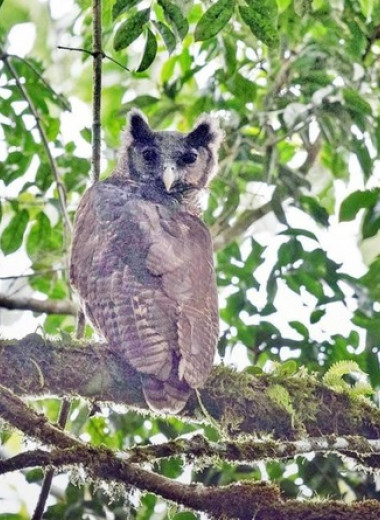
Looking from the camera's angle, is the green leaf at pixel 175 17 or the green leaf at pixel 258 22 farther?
the green leaf at pixel 258 22

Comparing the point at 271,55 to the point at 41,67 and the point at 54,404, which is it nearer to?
the point at 41,67

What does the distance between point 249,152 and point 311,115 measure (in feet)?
2.00

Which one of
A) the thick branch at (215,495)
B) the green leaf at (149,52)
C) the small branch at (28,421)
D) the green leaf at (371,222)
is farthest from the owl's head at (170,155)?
the thick branch at (215,495)

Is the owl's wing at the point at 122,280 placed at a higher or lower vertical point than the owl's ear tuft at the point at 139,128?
lower

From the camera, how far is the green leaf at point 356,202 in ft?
13.6

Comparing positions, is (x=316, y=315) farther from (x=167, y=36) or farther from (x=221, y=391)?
(x=167, y=36)

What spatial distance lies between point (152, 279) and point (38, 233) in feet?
5.35

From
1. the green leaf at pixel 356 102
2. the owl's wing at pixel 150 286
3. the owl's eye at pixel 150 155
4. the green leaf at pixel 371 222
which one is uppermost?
the owl's eye at pixel 150 155

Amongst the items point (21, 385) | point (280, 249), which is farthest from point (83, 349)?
point (280, 249)

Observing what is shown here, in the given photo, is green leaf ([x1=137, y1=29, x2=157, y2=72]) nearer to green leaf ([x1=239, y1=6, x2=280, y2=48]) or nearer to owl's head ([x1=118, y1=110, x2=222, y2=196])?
green leaf ([x1=239, y1=6, x2=280, y2=48])

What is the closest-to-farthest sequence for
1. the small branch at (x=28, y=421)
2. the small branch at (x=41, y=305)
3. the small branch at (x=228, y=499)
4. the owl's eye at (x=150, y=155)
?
the small branch at (x=228, y=499) < the small branch at (x=28, y=421) < the owl's eye at (x=150, y=155) < the small branch at (x=41, y=305)

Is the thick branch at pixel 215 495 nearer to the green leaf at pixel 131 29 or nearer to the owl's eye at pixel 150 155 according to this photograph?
the green leaf at pixel 131 29

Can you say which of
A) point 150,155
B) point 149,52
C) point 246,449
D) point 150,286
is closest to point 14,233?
point 150,155

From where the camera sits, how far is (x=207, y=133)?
5172 millimetres
